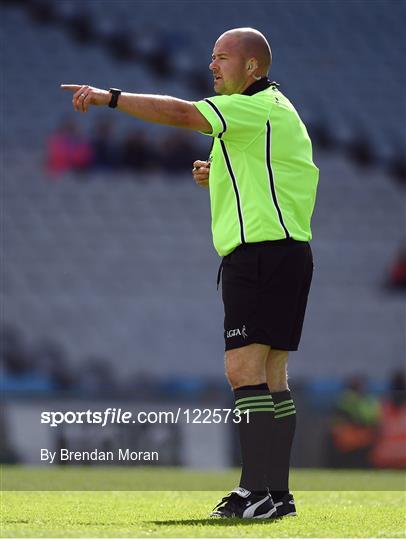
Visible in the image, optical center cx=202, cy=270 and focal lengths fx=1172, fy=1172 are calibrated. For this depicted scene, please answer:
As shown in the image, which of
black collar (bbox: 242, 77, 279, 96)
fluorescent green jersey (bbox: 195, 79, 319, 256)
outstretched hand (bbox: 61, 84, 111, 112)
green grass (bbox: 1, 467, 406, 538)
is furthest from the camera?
black collar (bbox: 242, 77, 279, 96)

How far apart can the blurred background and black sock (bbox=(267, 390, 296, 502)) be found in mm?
7631

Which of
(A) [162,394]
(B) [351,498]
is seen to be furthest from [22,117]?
(B) [351,498]

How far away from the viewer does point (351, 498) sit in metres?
5.94

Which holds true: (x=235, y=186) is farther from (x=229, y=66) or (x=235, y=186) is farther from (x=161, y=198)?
(x=161, y=198)

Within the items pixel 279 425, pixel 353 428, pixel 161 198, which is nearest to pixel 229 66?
pixel 279 425

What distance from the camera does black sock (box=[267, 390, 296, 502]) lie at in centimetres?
472

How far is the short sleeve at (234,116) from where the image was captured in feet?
14.4

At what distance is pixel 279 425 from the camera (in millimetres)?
4805

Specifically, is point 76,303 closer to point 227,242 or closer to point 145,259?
point 145,259

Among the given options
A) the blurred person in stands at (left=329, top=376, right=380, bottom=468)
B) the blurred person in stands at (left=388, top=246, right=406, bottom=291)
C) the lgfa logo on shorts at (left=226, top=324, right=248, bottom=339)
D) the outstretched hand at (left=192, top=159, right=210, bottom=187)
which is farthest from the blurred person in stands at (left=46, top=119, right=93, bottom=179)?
the lgfa logo on shorts at (left=226, top=324, right=248, bottom=339)

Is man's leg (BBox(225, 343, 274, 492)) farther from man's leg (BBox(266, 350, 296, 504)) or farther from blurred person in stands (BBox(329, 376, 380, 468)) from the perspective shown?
blurred person in stands (BBox(329, 376, 380, 468))

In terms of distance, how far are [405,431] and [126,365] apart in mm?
4640

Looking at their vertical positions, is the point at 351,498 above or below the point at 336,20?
below

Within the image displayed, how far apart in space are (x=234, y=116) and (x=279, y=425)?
1285 mm
